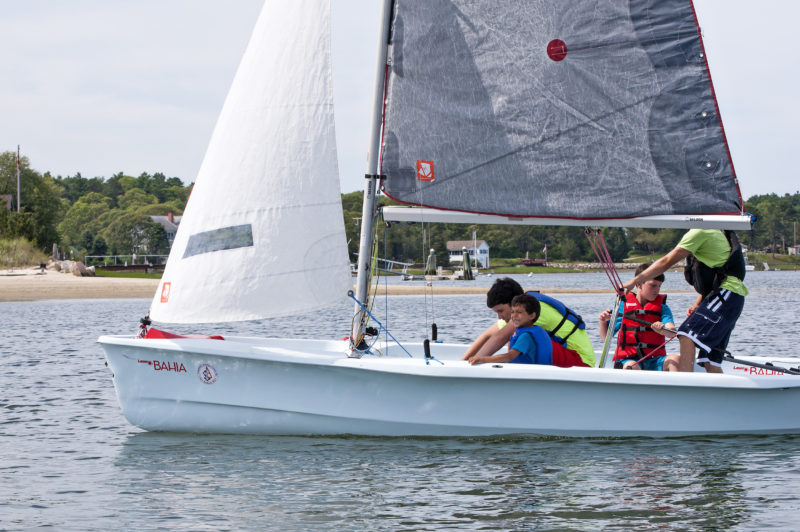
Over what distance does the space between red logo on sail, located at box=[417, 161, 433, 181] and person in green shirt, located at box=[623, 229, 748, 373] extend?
2120 millimetres

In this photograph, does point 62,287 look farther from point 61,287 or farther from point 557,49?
point 557,49

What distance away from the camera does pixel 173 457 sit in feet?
28.7

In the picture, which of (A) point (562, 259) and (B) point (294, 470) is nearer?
(B) point (294, 470)

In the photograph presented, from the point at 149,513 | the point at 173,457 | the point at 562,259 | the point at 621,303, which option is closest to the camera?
the point at 149,513

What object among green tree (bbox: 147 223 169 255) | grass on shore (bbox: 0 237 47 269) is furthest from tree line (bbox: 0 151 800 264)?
grass on shore (bbox: 0 237 47 269)

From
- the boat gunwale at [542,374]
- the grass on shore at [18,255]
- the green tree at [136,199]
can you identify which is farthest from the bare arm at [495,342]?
the green tree at [136,199]

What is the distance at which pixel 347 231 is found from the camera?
104 meters

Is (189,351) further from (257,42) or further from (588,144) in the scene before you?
(588,144)

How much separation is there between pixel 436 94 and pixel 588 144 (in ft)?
5.07

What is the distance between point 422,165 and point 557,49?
169cm

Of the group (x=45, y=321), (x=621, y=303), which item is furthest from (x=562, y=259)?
(x=621, y=303)

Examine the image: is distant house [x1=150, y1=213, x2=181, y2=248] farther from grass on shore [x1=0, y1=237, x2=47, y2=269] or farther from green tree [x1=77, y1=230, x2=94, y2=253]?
grass on shore [x1=0, y1=237, x2=47, y2=269]

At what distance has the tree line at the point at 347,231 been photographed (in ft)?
290

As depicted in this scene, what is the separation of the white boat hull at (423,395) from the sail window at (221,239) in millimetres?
889
